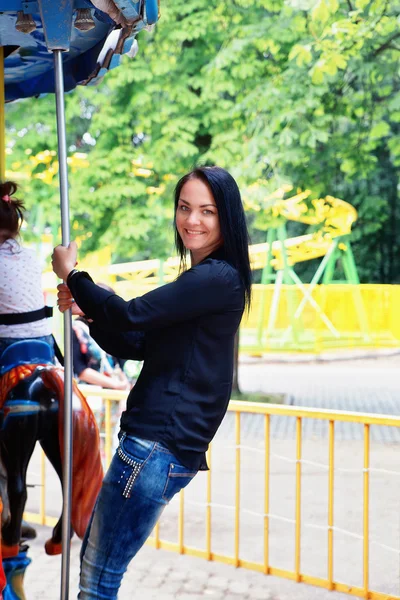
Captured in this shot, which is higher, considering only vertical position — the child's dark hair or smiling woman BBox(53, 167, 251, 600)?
the child's dark hair

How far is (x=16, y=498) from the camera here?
3201 mm

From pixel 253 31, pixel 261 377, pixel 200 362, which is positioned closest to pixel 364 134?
pixel 253 31

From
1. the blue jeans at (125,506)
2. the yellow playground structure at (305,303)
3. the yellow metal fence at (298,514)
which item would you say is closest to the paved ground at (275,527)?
the yellow metal fence at (298,514)

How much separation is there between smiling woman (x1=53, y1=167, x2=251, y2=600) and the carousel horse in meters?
0.85

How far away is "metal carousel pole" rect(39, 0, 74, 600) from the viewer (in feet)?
8.73

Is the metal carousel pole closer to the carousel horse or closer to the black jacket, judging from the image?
the black jacket

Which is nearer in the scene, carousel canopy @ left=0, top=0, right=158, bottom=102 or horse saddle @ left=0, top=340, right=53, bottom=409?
carousel canopy @ left=0, top=0, right=158, bottom=102

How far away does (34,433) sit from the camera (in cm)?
321

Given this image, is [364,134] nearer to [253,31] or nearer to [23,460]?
[253,31]

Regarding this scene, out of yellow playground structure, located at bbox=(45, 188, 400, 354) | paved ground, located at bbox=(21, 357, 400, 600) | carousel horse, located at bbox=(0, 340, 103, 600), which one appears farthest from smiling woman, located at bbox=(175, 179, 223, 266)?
yellow playground structure, located at bbox=(45, 188, 400, 354)

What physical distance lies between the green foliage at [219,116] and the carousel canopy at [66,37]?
574 centimetres

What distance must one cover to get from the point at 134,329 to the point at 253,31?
8905 millimetres

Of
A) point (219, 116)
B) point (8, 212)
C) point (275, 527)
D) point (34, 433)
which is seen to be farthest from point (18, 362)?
point (219, 116)

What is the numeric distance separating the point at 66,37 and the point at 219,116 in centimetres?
842
